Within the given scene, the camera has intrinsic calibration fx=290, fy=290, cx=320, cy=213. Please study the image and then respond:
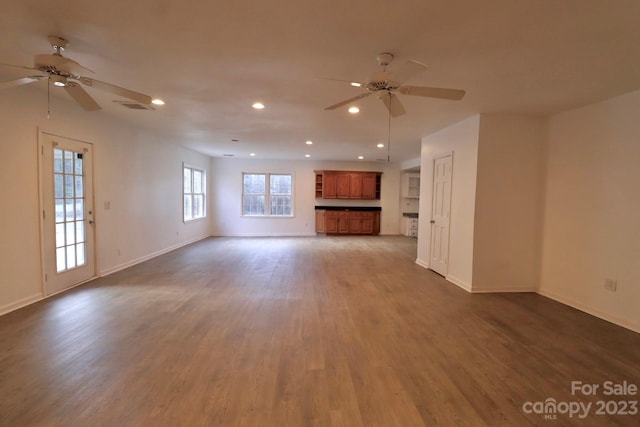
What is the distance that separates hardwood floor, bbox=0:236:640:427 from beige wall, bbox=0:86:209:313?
0.65 metres

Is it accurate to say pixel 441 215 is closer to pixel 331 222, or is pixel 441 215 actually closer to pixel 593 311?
pixel 593 311

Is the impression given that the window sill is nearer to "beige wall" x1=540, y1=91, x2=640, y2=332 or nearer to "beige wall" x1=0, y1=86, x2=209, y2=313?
"beige wall" x1=0, y1=86, x2=209, y2=313

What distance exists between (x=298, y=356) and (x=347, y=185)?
7.72 meters

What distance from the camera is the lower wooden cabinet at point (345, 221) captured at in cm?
974

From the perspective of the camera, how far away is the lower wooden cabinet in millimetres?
9742

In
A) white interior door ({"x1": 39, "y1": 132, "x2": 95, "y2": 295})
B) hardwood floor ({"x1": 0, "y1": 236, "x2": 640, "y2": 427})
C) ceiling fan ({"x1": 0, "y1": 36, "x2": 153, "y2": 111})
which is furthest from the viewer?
white interior door ({"x1": 39, "y1": 132, "x2": 95, "y2": 295})

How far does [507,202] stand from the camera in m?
4.25

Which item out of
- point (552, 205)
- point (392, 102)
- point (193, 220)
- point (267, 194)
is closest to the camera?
point (392, 102)

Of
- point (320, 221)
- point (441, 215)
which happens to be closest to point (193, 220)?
point (320, 221)

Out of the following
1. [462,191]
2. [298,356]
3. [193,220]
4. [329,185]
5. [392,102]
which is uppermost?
[392,102]

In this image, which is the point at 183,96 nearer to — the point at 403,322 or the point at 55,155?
the point at 55,155

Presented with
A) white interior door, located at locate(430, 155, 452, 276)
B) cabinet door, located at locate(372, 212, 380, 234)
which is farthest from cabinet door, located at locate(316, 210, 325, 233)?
white interior door, located at locate(430, 155, 452, 276)

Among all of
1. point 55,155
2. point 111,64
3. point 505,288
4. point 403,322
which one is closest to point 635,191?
point 505,288

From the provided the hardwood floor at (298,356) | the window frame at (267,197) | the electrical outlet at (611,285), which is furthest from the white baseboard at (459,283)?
the window frame at (267,197)
